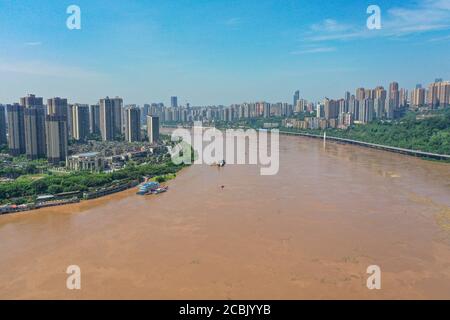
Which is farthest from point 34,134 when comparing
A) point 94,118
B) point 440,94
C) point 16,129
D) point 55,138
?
point 440,94

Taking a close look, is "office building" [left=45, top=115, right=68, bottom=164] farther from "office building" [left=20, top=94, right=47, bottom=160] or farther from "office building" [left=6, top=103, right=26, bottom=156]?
"office building" [left=6, top=103, right=26, bottom=156]

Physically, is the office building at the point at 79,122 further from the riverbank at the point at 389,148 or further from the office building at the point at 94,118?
the riverbank at the point at 389,148

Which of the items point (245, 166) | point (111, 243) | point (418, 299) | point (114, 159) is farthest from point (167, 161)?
point (418, 299)

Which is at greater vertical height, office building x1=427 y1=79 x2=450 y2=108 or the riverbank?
office building x1=427 y1=79 x2=450 y2=108

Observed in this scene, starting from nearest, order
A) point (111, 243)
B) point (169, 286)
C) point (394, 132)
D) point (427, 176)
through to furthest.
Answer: point (169, 286) → point (111, 243) → point (427, 176) → point (394, 132)

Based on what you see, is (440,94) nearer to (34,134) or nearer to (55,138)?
(55,138)

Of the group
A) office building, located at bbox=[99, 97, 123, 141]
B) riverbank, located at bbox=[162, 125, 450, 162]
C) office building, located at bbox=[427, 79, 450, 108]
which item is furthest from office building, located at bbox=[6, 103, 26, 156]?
office building, located at bbox=[427, 79, 450, 108]

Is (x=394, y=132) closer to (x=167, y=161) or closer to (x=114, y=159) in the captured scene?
(x=167, y=161)

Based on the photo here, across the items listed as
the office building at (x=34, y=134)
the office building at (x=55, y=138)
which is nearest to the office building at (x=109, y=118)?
the office building at (x=34, y=134)
